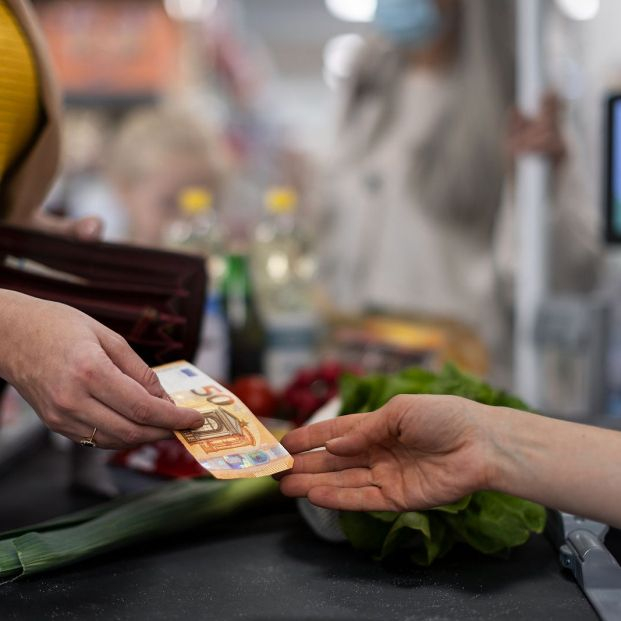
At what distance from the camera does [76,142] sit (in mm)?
4352

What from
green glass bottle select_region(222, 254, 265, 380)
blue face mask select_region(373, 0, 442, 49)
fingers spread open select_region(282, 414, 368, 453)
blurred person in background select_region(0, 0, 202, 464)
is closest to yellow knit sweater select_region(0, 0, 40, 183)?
blurred person in background select_region(0, 0, 202, 464)

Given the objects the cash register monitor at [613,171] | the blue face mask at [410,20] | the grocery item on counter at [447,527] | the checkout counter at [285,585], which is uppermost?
the blue face mask at [410,20]

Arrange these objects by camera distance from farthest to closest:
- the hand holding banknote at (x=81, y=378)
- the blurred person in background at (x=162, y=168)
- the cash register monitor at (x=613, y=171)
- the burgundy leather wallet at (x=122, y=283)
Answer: the blurred person in background at (x=162, y=168)
the cash register monitor at (x=613, y=171)
the burgundy leather wallet at (x=122, y=283)
the hand holding banknote at (x=81, y=378)

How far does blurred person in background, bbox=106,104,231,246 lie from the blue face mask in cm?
102

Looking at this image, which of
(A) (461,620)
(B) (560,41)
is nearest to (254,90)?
(B) (560,41)

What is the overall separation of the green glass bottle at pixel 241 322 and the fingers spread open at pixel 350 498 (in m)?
1.38

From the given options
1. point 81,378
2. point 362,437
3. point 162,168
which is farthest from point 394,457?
point 162,168

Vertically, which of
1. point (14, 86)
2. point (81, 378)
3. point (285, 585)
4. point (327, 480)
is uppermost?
point (14, 86)

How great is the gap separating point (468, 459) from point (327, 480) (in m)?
0.20

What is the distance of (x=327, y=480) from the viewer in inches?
41.3

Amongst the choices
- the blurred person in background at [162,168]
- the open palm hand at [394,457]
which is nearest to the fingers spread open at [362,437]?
the open palm hand at [394,457]

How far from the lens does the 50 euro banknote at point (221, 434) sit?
96cm

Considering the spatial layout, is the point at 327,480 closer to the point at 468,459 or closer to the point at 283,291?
the point at 468,459

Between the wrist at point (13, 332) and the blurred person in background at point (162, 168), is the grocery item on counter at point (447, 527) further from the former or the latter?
the blurred person in background at point (162, 168)
